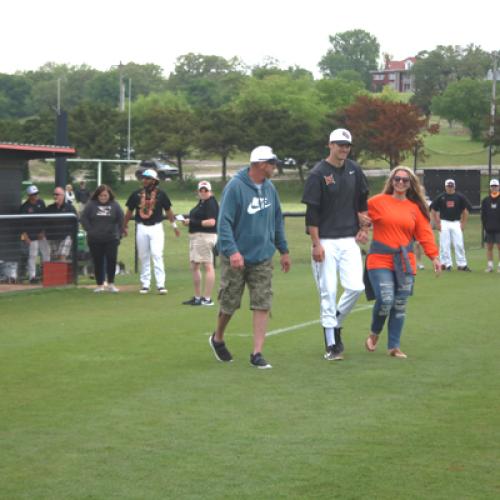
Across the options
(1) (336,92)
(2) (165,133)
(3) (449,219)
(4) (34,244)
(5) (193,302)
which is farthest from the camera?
(1) (336,92)

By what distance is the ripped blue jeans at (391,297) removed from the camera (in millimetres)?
10898

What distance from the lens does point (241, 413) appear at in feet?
26.9

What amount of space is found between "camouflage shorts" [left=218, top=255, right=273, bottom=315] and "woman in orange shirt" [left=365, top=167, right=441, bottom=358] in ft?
3.83

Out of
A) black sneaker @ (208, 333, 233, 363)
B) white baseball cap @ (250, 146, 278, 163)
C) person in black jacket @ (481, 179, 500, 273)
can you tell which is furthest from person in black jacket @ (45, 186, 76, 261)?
person in black jacket @ (481, 179, 500, 273)

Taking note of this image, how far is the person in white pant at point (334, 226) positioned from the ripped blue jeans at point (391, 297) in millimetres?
175

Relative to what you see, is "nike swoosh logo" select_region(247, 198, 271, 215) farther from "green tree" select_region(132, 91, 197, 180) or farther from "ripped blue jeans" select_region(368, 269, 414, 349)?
"green tree" select_region(132, 91, 197, 180)

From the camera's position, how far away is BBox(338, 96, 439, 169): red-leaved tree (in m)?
76.4

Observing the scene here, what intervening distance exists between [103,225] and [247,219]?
8602 mm

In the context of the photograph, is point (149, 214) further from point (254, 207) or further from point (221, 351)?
point (254, 207)

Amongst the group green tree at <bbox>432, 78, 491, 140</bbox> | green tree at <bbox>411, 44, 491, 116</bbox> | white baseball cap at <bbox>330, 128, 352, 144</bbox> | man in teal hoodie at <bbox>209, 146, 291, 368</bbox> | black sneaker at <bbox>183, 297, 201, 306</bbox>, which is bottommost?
black sneaker at <bbox>183, 297, 201, 306</bbox>

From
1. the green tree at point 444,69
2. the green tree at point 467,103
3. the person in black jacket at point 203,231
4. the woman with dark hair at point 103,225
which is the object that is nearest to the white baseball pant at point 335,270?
the person in black jacket at point 203,231

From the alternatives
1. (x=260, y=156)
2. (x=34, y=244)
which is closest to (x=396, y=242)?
(x=260, y=156)

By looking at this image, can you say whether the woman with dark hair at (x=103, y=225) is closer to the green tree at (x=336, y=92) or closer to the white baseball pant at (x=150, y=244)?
the white baseball pant at (x=150, y=244)

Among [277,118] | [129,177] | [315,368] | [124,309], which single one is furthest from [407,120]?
[315,368]
